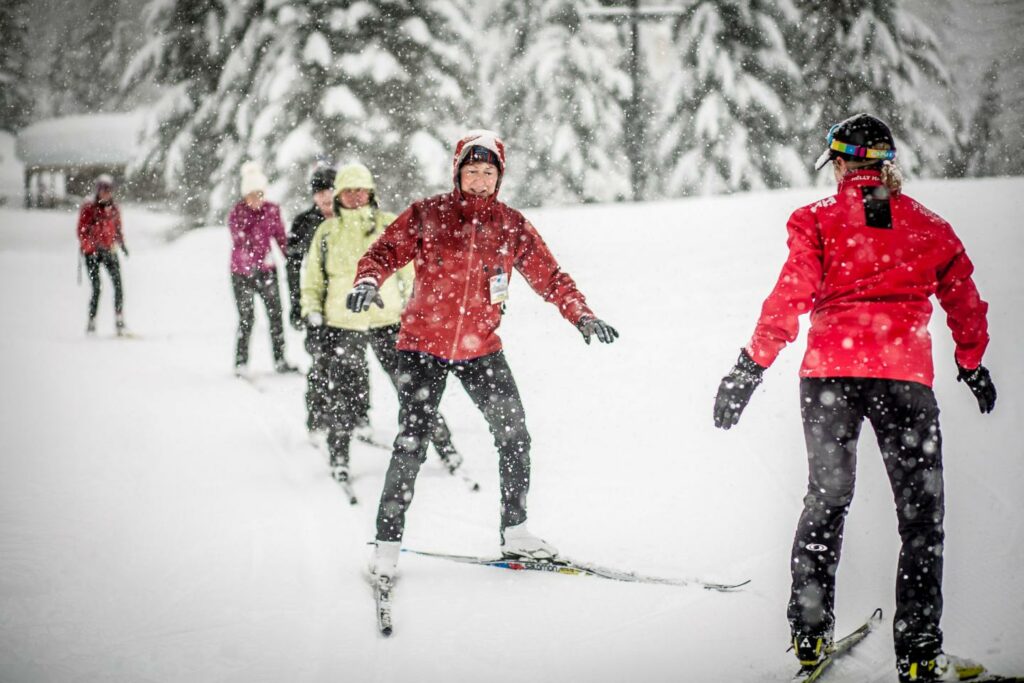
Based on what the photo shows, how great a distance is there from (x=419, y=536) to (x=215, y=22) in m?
16.8

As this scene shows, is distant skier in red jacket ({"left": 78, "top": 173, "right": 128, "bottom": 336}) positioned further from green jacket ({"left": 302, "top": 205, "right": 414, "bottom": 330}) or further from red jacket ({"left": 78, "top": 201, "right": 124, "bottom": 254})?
green jacket ({"left": 302, "top": 205, "right": 414, "bottom": 330})

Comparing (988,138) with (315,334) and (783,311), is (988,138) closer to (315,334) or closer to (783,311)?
(315,334)

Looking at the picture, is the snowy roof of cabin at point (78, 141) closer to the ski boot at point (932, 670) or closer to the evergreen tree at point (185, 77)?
the evergreen tree at point (185, 77)

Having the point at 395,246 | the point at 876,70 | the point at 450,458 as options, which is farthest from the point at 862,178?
the point at 876,70

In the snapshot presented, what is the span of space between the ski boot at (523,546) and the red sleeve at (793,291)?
62.8 inches

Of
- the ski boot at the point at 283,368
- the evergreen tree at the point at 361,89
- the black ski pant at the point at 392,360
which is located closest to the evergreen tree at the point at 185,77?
the evergreen tree at the point at 361,89

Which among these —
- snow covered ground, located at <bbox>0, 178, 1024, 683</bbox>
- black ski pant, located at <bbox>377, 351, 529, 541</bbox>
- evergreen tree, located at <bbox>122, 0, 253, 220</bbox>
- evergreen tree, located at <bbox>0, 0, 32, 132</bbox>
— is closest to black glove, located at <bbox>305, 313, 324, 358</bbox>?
snow covered ground, located at <bbox>0, 178, 1024, 683</bbox>

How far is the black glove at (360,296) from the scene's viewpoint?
3199mm

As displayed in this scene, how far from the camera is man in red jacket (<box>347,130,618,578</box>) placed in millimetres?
3494

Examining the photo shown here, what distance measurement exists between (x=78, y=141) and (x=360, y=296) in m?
28.4

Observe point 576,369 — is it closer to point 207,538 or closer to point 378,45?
point 207,538

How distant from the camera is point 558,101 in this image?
63.1ft

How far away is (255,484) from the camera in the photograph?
17.3 feet

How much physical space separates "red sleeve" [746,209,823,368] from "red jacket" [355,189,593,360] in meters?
1.04
